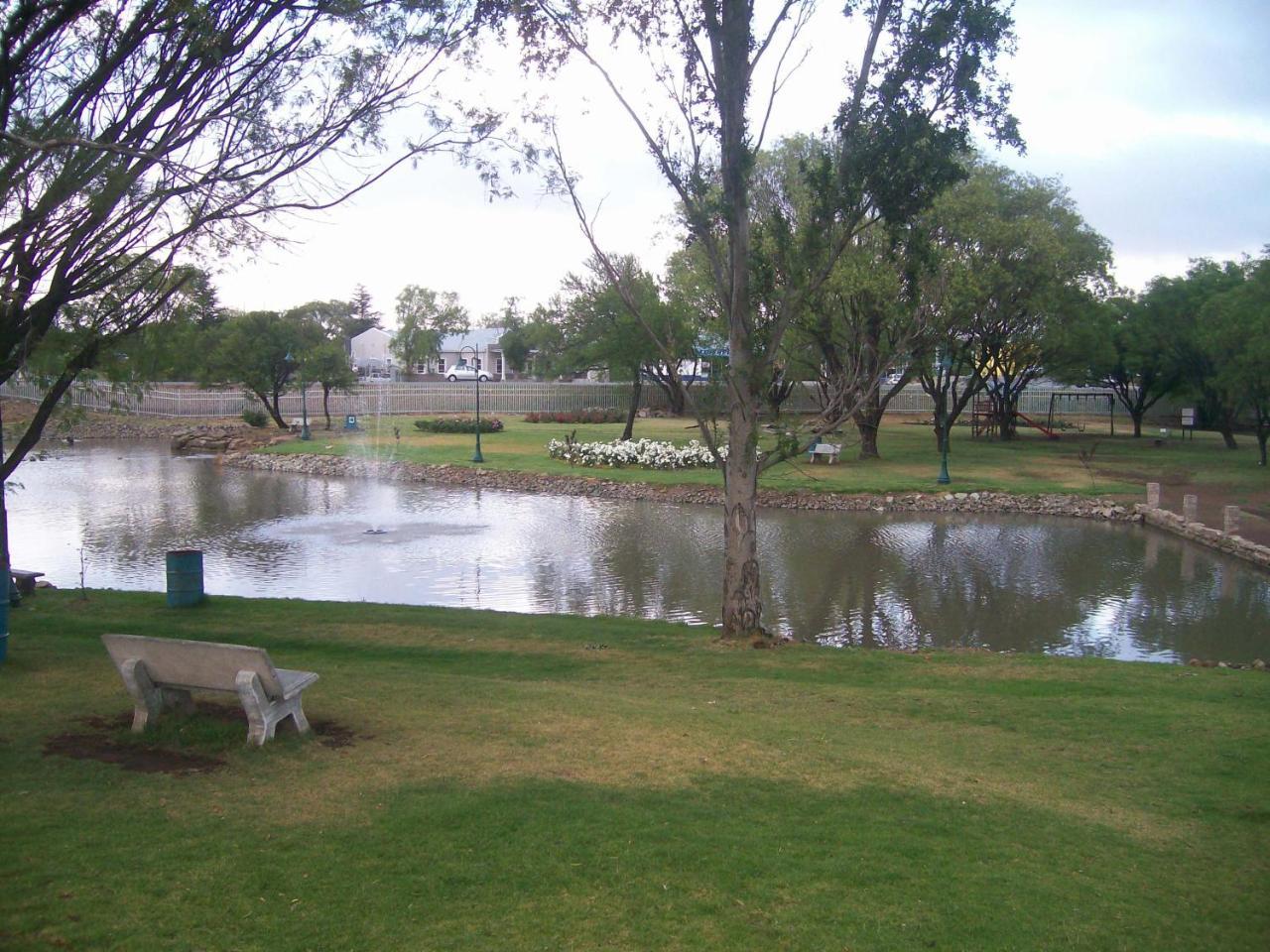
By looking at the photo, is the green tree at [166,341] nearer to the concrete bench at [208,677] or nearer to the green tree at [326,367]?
the concrete bench at [208,677]

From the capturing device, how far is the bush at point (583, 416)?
4916 centimetres

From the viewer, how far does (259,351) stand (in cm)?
4153

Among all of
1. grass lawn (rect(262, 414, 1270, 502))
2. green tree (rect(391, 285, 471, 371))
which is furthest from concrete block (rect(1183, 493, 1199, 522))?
green tree (rect(391, 285, 471, 371))

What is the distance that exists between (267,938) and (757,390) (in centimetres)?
799

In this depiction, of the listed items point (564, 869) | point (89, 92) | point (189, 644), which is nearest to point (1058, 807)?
point (564, 869)

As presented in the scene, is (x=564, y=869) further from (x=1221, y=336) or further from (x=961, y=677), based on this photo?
(x=1221, y=336)

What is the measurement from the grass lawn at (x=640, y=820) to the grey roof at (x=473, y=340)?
76.0 metres

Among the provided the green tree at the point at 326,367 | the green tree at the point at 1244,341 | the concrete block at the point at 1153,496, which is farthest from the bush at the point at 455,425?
the green tree at the point at 1244,341

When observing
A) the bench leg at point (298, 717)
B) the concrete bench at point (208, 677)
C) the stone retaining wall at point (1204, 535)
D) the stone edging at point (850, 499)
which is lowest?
the stone retaining wall at point (1204, 535)

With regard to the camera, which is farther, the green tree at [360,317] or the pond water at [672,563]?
the green tree at [360,317]

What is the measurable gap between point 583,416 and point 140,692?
1693 inches

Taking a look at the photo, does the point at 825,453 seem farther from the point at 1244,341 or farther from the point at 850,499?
the point at 1244,341

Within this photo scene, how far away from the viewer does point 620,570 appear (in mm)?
17062

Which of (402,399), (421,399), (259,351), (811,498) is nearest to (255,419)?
(259,351)
